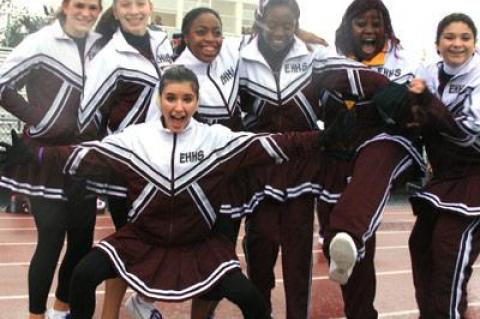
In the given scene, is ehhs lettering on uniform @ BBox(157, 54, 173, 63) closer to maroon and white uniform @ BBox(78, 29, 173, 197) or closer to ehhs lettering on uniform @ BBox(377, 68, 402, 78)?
maroon and white uniform @ BBox(78, 29, 173, 197)

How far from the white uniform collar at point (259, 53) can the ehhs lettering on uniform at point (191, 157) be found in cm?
68

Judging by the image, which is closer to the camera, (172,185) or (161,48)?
(172,185)

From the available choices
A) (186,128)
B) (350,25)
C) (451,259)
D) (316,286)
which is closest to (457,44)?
(350,25)

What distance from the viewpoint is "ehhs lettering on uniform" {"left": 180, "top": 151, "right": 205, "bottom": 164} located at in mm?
3293

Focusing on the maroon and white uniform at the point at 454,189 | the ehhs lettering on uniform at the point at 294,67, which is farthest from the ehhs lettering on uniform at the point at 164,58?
the maroon and white uniform at the point at 454,189

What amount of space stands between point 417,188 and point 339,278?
3.04 feet

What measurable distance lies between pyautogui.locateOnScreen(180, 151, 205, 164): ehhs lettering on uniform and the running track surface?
157cm

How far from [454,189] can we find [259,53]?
1.28m

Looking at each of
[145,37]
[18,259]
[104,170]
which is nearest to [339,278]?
[104,170]

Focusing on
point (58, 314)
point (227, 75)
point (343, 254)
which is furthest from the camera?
point (58, 314)

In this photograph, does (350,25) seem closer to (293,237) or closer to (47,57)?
(293,237)

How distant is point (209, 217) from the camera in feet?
11.0

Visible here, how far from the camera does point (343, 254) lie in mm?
3057

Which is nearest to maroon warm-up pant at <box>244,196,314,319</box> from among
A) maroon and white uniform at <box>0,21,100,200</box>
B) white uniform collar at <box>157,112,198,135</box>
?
white uniform collar at <box>157,112,198,135</box>
